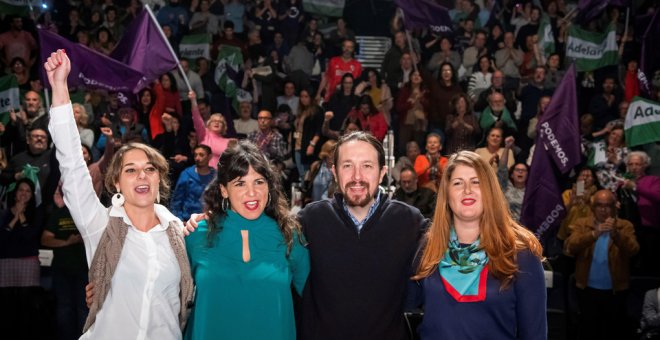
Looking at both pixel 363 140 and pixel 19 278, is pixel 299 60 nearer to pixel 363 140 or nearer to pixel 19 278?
pixel 19 278

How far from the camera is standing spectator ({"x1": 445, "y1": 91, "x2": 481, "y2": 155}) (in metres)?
12.1

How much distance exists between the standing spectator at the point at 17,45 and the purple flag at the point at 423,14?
567 centimetres

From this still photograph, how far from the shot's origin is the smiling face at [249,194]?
455 centimetres

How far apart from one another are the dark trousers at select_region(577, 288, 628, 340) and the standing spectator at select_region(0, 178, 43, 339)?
5572 millimetres

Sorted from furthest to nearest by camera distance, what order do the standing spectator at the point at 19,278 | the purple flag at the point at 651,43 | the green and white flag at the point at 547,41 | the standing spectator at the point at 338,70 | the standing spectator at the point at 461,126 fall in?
the green and white flag at the point at 547,41 → the standing spectator at the point at 338,70 → the standing spectator at the point at 461,126 → the purple flag at the point at 651,43 → the standing spectator at the point at 19,278

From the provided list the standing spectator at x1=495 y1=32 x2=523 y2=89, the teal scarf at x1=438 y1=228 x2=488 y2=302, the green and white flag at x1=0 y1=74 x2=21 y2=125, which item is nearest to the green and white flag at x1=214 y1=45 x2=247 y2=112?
the green and white flag at x1=0 y1=74 x2=21 y2=125

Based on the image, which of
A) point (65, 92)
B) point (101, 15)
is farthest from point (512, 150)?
point (65, 92)

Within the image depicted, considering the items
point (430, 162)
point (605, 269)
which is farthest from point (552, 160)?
point (430, 162)

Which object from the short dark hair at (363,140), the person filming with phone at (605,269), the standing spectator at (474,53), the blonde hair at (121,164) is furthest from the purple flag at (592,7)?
the blonde hair at (121,164)

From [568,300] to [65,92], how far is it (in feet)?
22.2

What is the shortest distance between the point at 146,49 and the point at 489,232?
7.82m

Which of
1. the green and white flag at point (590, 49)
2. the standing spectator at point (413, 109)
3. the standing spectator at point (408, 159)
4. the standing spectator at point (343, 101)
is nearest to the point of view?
the standing spectator at point (408, 159)

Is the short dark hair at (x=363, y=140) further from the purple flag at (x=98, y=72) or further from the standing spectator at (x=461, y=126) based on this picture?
the standing spectator at (x=461, y=126)

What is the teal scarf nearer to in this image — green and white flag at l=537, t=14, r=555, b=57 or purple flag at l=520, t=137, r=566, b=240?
purple flag at l=520, t=137, r=566, b=240
